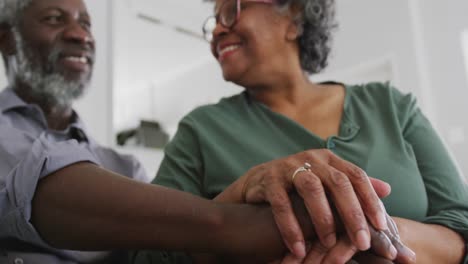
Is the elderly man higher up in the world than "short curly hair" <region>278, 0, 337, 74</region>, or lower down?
lower down

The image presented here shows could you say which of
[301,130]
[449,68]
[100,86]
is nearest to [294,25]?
[301,130]

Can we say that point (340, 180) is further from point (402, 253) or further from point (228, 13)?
point (228, 13)

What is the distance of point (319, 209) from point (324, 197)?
0.07ft

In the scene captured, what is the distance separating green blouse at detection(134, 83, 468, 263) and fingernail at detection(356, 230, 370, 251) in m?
0.30

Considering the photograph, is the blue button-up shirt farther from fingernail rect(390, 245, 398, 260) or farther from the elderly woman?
fingernail rect(390, 245, 398, 260)

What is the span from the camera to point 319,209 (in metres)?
0.65

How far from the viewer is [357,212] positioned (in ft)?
2.10

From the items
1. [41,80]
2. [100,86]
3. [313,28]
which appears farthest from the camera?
[100,86]

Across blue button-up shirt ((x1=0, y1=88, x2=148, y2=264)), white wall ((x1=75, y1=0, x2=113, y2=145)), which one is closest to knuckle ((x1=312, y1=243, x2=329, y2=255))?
blue button-up shirt ((x1=0, y1=88, x2=148, y2=264))

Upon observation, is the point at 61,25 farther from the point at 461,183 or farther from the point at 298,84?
the point at 461,183

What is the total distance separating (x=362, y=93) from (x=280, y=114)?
0.24 meters

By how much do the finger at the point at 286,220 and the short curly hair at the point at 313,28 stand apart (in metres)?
0.65

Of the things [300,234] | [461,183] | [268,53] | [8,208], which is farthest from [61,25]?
[461,183]

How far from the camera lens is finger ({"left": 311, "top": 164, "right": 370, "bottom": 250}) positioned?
2.08 feet
